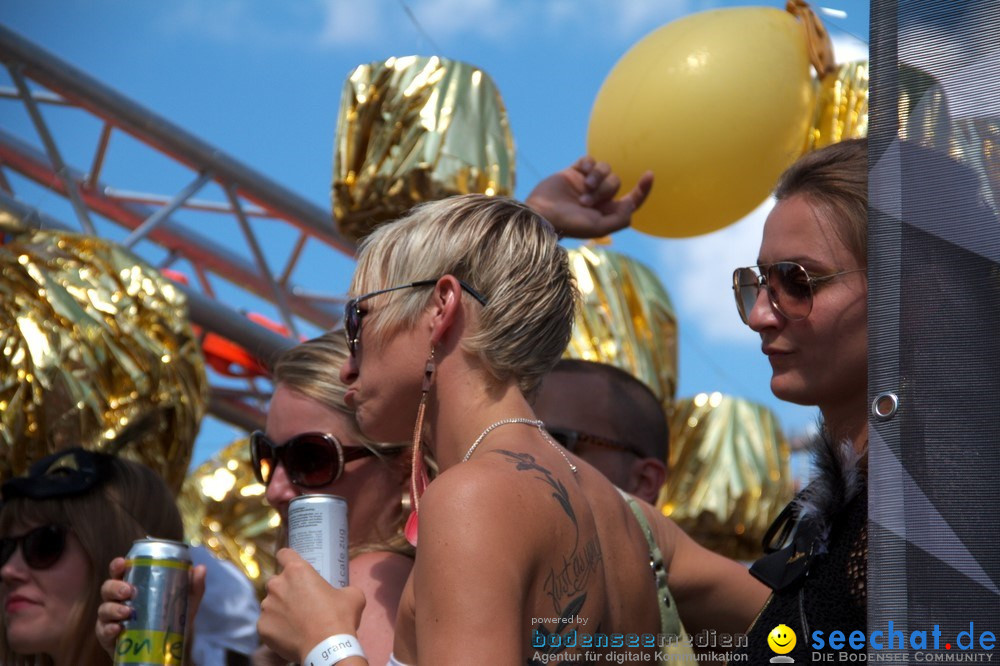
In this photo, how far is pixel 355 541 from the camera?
99.1 inches

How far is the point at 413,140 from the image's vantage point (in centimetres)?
380

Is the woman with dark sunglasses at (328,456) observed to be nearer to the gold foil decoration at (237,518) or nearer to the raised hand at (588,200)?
the raised hand at (588,200)

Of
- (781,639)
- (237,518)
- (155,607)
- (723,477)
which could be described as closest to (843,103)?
(781,639)

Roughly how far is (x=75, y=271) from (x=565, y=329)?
2.36 metres

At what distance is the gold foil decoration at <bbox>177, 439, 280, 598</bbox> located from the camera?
5.73 metres

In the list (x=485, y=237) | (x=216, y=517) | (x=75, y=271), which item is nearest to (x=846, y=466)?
(x=485, y=237)

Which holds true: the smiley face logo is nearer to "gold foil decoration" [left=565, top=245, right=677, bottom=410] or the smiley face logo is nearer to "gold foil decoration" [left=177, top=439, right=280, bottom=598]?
"gold foil decoration" [left=565, top=245, right=677, bottom=410]

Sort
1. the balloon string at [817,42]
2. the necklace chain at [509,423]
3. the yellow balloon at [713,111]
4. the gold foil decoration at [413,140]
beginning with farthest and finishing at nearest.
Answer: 1. the gold foil decoration at [413,140]
2. the balloon string at [817,42]
3. the yellow balloon at [713,111]
4. the necklace chain at [509,423]

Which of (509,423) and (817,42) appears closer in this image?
(509,423)

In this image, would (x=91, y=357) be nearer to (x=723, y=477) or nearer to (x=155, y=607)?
(x=155, y=607)

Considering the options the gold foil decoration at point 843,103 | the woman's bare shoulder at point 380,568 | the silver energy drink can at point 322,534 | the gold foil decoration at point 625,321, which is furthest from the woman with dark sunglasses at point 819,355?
the gold foil decoration at point 625,321

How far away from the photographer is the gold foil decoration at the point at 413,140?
3744 millimetres

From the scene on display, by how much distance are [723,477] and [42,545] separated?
389 cm

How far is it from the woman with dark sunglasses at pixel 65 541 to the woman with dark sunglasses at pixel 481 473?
1.25 meters
